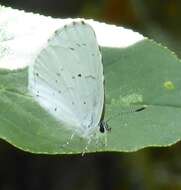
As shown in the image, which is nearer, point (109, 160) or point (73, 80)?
point (73, 80)

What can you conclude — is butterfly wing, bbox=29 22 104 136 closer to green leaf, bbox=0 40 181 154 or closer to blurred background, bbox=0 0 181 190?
green leaf, bbox=0 40 181 154

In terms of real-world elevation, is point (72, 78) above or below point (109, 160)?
above

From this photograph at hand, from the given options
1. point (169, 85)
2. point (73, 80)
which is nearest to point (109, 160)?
point (73, 80)

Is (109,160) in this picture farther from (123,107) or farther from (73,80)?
(123,107)

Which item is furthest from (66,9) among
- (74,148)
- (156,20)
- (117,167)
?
(74,148)

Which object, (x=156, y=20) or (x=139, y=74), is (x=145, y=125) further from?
(x=156, y=20)

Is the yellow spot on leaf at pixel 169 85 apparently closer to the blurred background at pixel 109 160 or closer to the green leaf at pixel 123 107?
the green leaf at pixel 123 107
